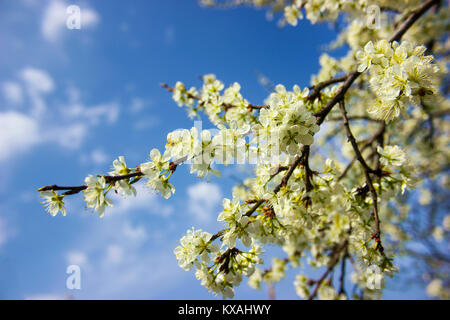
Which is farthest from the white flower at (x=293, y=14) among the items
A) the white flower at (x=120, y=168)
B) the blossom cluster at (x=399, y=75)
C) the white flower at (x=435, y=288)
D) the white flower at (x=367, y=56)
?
the white flower at (x=435, y=288)

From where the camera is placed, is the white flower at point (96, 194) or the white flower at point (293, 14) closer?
the white flower at point (96, 194)

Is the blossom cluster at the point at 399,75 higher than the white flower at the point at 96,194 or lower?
higher

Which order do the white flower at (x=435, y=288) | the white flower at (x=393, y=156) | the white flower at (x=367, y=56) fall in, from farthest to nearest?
the white flower at (x=435, y=288)
the white flower at (x=393, y=156)
the white flower at (x=367, y=56)

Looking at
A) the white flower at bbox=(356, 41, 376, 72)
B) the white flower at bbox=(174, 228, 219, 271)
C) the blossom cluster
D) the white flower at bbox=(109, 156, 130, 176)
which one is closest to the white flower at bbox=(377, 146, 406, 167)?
the blossom cluster

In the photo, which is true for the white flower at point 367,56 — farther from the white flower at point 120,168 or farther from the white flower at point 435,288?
the white flower at point 435,288

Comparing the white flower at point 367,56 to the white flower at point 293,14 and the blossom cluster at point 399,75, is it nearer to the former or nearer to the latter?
the blossom cluster at point 399,75

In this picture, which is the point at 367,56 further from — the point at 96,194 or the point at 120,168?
the point at 96,194

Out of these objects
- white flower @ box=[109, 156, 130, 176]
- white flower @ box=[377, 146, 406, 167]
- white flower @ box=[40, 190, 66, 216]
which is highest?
white flower @ box=[377, 146, 406, 167]

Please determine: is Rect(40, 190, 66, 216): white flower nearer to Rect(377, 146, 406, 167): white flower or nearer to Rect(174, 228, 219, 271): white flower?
Rect(174, 228, 219, 271): white flower

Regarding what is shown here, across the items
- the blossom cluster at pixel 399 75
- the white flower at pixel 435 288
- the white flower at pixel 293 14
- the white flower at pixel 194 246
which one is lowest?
the white flower at pixel 435 288

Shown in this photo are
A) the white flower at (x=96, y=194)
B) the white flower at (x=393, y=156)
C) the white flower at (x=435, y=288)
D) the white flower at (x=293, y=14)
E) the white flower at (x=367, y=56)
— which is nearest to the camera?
the white flower at (x=96, y=194)

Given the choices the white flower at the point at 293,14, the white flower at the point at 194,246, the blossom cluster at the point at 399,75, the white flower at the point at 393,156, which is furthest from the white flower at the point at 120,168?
the white flower at the point at 293,14
